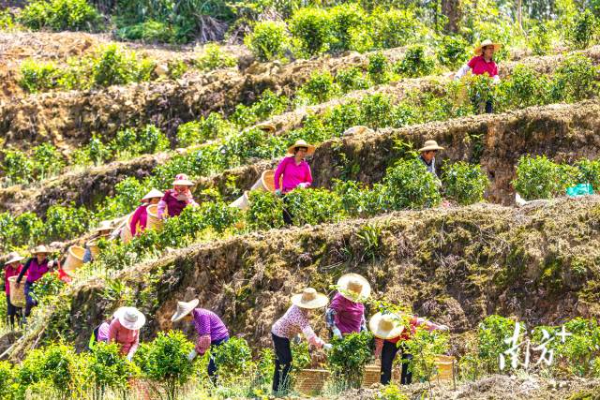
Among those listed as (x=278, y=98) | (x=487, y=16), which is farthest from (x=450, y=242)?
(x=487, y=16)

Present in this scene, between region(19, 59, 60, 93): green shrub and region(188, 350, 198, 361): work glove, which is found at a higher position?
region(188, 350, 198, 361): work glove

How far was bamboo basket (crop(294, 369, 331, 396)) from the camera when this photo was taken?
47.9ft

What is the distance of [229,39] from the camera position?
33.3 metres

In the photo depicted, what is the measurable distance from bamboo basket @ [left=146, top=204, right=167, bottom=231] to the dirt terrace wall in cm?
166

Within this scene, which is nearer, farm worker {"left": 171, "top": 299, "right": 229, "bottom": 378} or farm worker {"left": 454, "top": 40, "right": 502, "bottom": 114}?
farm worker {"left": 171, "top": 299, "right": 229, "bottom": 378}

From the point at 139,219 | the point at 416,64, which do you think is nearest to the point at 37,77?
the point at 416,64

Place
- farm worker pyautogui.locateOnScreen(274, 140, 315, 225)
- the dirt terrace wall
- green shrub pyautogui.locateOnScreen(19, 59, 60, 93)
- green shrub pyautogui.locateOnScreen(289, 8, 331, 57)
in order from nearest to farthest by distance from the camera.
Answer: the dirt terrace wall → farm worker pyautogui.locateOnScreen(274, 140, 315, 225) → green shrub pyautogui.locateOnScreen(289, 8, 331, 57) → green shrub pyautogui.locateOnScreen(19, 59, 60, 93)

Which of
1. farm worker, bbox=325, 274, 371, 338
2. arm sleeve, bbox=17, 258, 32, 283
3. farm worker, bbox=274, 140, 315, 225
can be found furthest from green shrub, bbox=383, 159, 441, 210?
arm sleeve, bbox=17, 258, 32, 283

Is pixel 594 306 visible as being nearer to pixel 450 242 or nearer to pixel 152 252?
pixel 450 242

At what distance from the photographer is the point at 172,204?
20.5 metres

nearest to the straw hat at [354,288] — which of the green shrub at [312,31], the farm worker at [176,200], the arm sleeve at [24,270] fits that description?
the farm worker at [176,200]

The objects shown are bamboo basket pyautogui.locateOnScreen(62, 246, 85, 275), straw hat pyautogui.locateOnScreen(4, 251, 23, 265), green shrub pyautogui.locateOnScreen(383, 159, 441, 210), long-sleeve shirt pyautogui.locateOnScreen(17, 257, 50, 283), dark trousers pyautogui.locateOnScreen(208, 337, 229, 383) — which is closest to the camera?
dark trousers pyautogui.locateOnScreen(208, 337, 229, 383)

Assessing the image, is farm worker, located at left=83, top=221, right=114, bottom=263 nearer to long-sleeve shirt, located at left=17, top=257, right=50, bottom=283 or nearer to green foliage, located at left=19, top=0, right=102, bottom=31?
long-sleeve shirt, located at left=17, top=257, right=50, bottom=283

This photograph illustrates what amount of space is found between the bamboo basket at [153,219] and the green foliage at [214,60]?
9.04 meters
